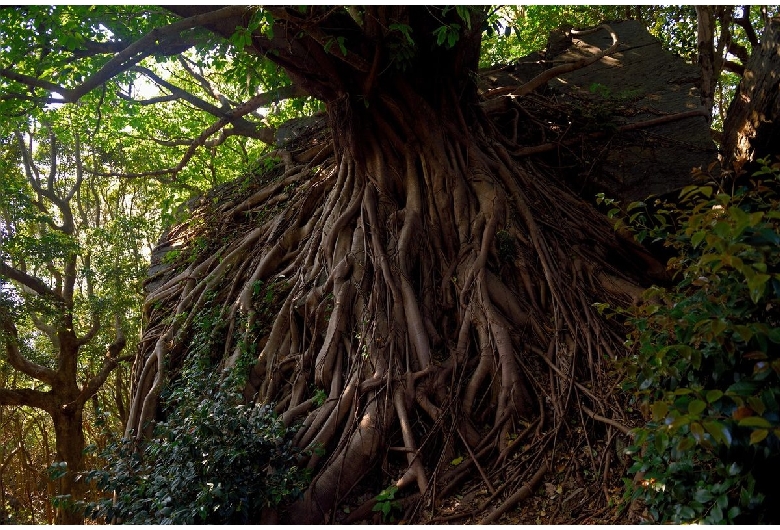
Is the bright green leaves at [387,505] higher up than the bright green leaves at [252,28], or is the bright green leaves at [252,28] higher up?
the bright green leaves at [252,28]

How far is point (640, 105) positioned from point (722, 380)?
15.6 feet

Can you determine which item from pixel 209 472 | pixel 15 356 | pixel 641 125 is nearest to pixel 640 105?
pixel 641 125

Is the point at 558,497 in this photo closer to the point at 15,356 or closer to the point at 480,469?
the point at 480,469

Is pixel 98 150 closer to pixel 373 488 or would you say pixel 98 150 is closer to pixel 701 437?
pixel 373 488

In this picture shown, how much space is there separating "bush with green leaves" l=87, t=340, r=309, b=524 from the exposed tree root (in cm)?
26

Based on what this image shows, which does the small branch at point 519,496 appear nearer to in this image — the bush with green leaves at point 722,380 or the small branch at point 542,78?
the bush with green leaves at point 722,380

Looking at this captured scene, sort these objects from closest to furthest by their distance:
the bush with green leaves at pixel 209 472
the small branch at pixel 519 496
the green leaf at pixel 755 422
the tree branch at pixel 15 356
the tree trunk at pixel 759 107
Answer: the green leaf at pixel 755 422 → the bush with green leaves at pixel 209 472 → the small branch at pixel 519 496 → the tree trunk at pixel 759 107 → the tree branch at pixel 15 356

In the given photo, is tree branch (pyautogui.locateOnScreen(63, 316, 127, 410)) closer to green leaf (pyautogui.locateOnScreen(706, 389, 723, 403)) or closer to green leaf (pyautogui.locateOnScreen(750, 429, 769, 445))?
green leaf (pyautogui.locateOnScreen(706, 389, 723, 403))

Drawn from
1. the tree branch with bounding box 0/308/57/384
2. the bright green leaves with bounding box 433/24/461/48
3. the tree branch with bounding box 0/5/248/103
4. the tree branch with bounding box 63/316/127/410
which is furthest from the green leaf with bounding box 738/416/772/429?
the tree branch with bounding box 63/316/127/410

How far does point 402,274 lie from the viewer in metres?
4.44

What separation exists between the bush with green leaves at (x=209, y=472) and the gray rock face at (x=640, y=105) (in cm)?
366

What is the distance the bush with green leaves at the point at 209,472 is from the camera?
323 centimetres

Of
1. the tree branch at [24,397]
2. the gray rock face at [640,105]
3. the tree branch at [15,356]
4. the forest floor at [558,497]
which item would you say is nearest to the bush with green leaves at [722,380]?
the forest floor at [558,497]

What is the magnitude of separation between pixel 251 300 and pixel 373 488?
1980 millimetres
